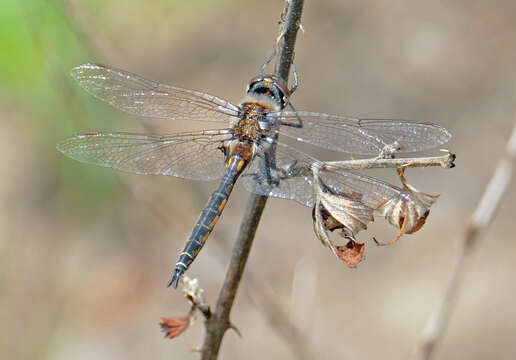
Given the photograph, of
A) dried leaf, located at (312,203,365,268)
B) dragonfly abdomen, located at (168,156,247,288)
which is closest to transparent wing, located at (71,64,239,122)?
dragonfly abdomen, located at (168,156,247,288)

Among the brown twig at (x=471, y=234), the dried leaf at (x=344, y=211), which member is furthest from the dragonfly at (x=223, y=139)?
the dried leaf at (x=344, y=211)

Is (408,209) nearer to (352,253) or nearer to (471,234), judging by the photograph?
(352,253)

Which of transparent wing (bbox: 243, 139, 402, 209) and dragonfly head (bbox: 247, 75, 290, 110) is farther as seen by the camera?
dragonfly head (bbox: 247, 75, 290, 110)

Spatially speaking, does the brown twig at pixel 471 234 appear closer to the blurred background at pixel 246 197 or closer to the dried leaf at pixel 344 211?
the dried leaf at pixel 344 211

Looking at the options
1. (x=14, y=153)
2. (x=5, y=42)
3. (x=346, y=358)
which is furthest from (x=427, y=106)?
(x=14, y=153)

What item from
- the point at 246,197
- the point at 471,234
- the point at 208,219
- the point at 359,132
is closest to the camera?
the point at 471,234

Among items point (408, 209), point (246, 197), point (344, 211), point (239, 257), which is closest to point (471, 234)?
point (408, 209)

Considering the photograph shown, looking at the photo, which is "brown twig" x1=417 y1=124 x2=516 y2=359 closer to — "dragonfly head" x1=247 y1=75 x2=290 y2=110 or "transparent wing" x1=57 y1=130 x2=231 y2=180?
"dragonfly head" x1=247 y1=75 x2=290 y2=110
